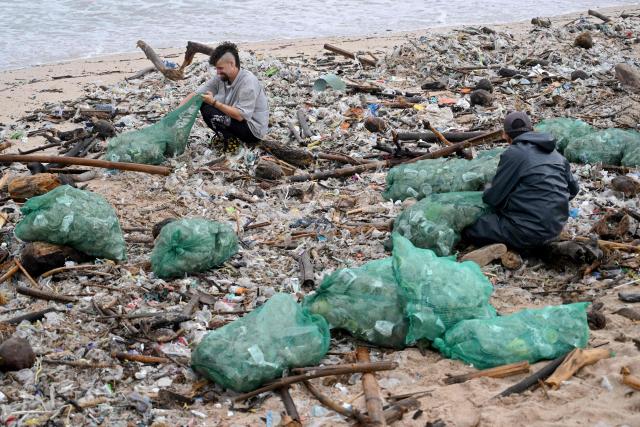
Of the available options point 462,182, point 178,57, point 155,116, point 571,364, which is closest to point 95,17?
point 178,57

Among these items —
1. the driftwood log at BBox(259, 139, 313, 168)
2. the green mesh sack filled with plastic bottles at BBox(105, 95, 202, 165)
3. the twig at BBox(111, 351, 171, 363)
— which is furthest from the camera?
the driftwood log at BBox(259, 139, 313, 168)

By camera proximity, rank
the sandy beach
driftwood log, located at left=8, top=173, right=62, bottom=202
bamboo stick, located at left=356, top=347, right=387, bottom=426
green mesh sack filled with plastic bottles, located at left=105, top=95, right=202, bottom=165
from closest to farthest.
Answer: bamboo stick, located at left=356, top=347, right=387, bottom=426 < the sandy beach < driftwood log, located at left=8, top=173, right=62, bottom=202 < green mesh sack filled with plastic bottles, located at left=105, top=95, right=202, bottom=165

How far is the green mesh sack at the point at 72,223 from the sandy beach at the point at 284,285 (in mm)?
254

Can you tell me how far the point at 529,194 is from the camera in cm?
581

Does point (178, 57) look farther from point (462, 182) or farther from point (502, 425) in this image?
point (502, 425)

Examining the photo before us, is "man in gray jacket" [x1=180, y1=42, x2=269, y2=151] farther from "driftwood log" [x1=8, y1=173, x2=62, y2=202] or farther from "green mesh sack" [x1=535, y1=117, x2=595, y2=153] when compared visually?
"green mesh sack" [x1=535, y1=117, x2=595, y2=153]

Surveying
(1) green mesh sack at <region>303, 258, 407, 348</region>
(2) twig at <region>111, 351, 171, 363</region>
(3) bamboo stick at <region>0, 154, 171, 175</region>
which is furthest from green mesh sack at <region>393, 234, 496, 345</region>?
(3) bamboo stick at <region>0, 154, 171, 175</region>

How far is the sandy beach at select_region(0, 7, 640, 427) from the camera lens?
405 cm

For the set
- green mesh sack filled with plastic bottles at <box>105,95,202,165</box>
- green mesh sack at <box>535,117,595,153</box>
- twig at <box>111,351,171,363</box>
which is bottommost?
twig at <box>111,351,171,363</box>

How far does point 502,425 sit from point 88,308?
118 inches

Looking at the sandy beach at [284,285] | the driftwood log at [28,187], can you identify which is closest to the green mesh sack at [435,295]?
the sandy beach at [284,285]

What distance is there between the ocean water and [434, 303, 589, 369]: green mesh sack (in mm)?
13373

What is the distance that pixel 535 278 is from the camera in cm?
575

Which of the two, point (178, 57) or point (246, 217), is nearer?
point (246, 217)
